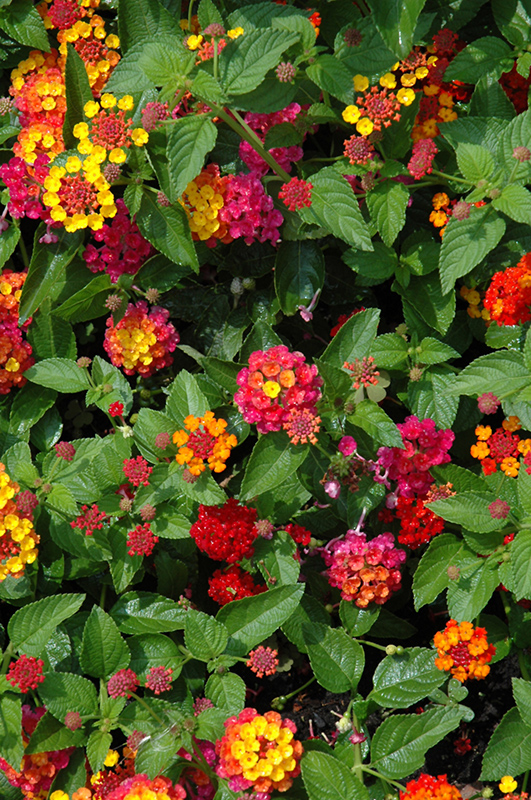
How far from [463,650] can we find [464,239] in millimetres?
1447

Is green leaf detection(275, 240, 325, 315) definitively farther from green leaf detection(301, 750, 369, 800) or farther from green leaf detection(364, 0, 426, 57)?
green leaf detection(301, 750, 369, 800)

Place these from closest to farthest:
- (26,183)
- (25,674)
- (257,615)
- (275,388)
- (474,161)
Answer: (275,388) < (25,674) < (474,161) < (257,615) < (26,183)

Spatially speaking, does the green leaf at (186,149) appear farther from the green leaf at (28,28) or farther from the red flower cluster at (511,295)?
the red flower cluster at (511,295)

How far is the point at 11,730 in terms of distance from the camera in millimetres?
2568

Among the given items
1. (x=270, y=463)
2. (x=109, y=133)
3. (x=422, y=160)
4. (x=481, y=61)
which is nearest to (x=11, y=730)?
(x=270, y=463)

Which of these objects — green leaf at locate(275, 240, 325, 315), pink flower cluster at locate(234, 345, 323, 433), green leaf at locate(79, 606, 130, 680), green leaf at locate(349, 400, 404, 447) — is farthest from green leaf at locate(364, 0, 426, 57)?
green leaf at locate(79, 606, 130, 680)

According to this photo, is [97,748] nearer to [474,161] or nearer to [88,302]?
[88,302]

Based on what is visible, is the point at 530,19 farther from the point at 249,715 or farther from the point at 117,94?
the point at 249,715

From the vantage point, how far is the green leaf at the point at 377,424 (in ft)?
8.18

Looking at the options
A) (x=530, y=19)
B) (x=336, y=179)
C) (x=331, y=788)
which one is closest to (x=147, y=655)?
(x=331, y=788)

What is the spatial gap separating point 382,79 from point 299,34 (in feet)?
1.24

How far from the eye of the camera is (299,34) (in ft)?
8.32

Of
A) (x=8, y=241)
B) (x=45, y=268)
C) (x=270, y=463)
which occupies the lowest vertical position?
(x=270, y=463)

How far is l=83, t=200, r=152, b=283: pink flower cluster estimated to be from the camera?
3039 mm
